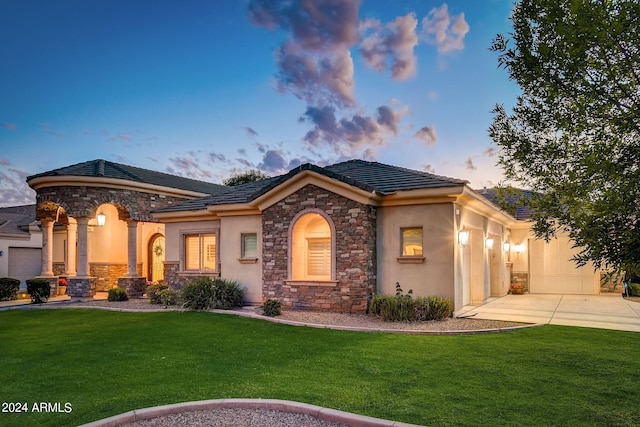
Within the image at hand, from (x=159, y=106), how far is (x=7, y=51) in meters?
5.25

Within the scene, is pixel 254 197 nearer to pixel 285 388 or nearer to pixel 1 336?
pixel 1 336

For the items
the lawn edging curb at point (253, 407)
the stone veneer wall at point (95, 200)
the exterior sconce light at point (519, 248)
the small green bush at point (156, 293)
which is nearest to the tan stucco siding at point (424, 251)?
the lawn edging curb at point (253, 407)

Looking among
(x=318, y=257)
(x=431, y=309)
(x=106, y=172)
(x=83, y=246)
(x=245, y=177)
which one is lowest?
(x=431, y=309)

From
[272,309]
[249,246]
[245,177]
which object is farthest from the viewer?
[245,177]

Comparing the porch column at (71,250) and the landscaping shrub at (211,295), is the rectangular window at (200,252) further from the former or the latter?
the porch column at (71,250)

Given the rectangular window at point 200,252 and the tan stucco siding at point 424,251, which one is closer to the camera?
the tan stucco siding at point 424,251

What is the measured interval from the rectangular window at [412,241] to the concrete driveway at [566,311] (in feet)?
7.26

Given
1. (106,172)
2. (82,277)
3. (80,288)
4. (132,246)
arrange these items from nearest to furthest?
(80,288) < (82,277) < (106,172) < (132,246)

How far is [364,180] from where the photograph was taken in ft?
46.1

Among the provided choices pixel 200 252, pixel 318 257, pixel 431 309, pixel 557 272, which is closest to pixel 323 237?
pixel 318 257

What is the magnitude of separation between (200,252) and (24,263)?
51.6 feet

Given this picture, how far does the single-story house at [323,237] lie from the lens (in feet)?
40.4

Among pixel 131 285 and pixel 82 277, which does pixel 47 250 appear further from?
pixel 131 285

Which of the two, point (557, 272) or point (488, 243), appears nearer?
point (488, 243)
